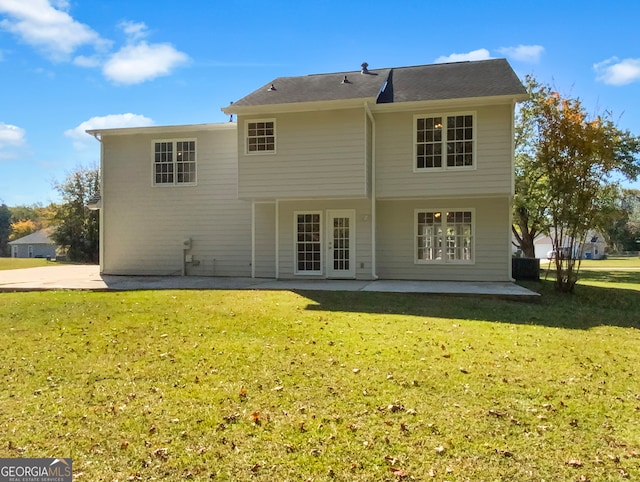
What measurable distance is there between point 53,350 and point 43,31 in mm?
12200

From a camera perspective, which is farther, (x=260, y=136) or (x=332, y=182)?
(x=260, y=136)

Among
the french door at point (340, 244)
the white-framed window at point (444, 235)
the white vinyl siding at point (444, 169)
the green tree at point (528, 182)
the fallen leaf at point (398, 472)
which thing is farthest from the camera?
the green tree at point (528, 182)

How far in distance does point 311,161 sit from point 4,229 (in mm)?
76848

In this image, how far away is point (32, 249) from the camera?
60.0 meters

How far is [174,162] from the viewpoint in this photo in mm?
15125

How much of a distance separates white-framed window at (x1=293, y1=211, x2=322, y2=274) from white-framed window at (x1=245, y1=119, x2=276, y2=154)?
2.30 m

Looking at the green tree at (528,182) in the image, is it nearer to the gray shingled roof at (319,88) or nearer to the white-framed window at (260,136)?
the gray shingled roof at (319,88)

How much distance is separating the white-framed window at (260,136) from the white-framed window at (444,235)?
4.91m

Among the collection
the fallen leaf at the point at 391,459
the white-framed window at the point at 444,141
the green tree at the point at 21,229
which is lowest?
the fallen leaf at the point at 391,459

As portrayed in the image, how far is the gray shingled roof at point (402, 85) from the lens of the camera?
41.1 ft

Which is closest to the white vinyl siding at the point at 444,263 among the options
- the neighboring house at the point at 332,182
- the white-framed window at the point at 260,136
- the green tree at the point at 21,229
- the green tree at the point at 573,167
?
the neighboring house at the point at 332,182

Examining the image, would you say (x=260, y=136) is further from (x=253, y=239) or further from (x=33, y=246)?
(x=33, y=246)

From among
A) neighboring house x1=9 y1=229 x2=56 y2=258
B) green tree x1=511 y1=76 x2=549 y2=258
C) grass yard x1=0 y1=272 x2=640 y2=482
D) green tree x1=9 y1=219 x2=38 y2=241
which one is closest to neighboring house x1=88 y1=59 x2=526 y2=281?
grass yard x1=0 y1=272 x2=640 y2=482

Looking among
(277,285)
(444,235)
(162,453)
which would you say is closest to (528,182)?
(444,235)
